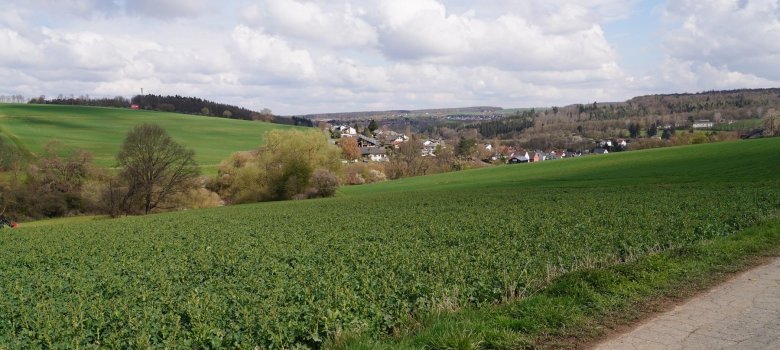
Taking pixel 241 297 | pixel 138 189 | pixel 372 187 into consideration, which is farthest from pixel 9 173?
pixel 241 297

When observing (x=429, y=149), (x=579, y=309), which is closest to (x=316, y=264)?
(x=579, y=309)

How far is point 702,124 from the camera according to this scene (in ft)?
537

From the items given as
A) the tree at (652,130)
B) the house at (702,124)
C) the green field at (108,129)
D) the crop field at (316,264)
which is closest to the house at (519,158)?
the tree at (652,130)

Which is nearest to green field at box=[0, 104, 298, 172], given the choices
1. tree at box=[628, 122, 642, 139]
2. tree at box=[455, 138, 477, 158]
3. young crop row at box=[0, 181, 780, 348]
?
tree at box=[455, 138, 477, 158]

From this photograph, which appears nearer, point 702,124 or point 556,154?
point 556,154

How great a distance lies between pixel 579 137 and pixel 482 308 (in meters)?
185

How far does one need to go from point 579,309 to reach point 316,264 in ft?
30.4

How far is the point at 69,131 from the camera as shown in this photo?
325 feet

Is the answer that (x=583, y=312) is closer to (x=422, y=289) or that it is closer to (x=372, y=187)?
(x=422, y=289)

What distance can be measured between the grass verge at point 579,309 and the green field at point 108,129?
75670mm

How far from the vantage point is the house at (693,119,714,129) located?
512ft

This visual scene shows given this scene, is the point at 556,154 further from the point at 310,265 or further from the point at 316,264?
the point at 310,265

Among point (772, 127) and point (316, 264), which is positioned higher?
point (772, 127)

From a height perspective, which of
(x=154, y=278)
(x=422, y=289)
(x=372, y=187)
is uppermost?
(x=422, y=289)
